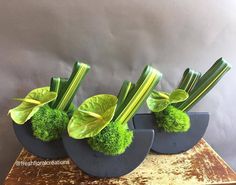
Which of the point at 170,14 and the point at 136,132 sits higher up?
the point at 170,14

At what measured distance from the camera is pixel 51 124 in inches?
27.0

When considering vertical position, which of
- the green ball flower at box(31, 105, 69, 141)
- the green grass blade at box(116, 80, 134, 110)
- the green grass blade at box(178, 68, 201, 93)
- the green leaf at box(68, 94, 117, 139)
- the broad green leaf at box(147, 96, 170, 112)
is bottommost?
the green ball flower at box(31, 105, 69, 141)

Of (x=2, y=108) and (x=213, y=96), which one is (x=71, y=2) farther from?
(x=213, y=96)

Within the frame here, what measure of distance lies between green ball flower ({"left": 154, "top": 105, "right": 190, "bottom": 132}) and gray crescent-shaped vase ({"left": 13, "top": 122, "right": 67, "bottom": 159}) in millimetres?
268

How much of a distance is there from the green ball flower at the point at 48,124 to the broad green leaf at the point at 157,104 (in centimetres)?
23

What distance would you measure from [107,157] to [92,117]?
0.10 m

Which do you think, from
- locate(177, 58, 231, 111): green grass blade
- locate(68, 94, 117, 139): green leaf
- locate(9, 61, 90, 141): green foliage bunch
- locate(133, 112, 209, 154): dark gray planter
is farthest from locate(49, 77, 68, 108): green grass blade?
locate(177, 58, 231, 111): green grass blade

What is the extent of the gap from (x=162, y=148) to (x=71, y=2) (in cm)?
50

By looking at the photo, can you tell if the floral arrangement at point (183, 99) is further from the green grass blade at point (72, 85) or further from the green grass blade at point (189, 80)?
the green grass blade at point (72, 85)

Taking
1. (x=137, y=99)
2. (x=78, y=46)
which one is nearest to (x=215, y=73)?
(x=137, y=99)

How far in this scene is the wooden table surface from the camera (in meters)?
0.65

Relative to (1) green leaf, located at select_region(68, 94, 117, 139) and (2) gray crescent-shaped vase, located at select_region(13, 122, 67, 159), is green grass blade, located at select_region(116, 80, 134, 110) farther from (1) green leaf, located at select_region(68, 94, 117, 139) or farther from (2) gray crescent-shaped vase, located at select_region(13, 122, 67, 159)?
(2) gray crescent-shaped vase, located at select_region(13, 122, 67, 159)

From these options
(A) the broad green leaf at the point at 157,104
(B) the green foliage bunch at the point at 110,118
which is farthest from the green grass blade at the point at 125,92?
(A) the broad green leaf at the point at 157,104

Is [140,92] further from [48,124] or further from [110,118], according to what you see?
[48,124]
